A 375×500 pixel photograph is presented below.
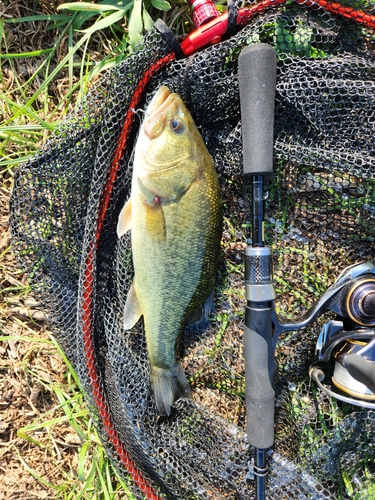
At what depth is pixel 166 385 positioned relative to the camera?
2334 mm

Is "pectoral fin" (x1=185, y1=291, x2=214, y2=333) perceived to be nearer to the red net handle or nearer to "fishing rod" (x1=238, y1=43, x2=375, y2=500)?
"fishing rod" (x1=238, y1=43, x2=375, y2=500)

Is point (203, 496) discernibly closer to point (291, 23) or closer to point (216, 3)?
point (291, 23)

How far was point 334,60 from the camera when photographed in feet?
7.10

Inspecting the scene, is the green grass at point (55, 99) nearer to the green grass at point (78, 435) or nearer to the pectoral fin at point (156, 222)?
the green grass at point (78, 435)

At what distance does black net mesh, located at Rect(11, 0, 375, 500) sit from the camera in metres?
2.19

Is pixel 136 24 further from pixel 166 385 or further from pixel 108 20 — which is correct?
pixel 166 385

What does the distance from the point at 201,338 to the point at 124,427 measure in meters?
0.65

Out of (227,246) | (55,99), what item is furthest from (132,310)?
(55,99)

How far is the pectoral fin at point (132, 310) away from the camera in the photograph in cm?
229

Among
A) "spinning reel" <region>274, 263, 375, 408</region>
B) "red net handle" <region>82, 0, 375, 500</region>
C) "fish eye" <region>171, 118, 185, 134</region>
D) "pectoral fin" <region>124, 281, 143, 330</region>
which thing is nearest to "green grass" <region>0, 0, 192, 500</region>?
"red net handle" <region>82, 0, 375, 500</region>

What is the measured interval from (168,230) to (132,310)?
481 mm

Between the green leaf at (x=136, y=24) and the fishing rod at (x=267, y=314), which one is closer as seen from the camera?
the fishing rod at (x=267, y=314)

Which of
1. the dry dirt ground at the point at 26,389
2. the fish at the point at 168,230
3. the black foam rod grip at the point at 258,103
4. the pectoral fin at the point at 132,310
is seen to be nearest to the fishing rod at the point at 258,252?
the black foam rod grip at the point at 258,103

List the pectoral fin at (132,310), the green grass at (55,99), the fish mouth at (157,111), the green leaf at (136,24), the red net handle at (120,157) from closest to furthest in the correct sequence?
the fish mouth at (157,111), the red net handle at (120,157), the pectoral fin at (132,310), the green leaf at (136,24), the green grass at (55,99)
